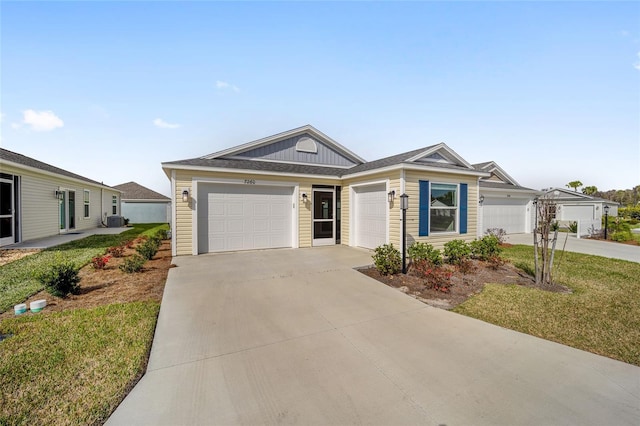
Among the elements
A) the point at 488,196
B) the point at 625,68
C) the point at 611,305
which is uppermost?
the point at 625,68

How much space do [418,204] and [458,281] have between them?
9.47 ft

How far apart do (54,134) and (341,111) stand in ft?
39.8

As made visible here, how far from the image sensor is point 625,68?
7.11 m

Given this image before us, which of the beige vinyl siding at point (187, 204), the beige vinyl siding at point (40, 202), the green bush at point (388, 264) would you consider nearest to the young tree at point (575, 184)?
the green bush at point (388, 264)

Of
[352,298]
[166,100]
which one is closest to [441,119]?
[352,298]

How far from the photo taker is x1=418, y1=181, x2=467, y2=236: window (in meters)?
8.09

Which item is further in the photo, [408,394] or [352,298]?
[352,298]

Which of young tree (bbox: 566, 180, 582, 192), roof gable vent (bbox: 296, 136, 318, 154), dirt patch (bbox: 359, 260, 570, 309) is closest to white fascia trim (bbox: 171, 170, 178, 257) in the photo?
roof gable vent (bbox: 296, 136, 318, 154)

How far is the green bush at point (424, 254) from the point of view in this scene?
6652mm

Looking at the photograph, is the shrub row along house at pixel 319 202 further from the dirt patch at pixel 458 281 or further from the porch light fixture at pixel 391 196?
the dirt patch at pixel 458 281

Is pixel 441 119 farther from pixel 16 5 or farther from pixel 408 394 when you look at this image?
pixel 16 5

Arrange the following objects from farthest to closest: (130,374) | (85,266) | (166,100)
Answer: (166,100)
(85,266)
(130,374)

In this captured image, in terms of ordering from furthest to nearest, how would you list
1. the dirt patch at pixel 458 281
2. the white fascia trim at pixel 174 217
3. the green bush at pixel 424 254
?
the white fascia trim at pixel 174 217 → the green bush at pixel 424 254 → the dirt patch at pixel 458 281

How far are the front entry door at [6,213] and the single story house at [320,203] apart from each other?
6262mm
